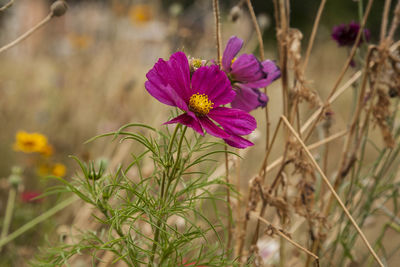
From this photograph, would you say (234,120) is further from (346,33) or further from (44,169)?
(44,169)

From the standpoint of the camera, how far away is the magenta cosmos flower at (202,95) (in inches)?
14.3

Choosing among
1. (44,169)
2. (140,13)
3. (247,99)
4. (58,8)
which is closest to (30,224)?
(58,8)

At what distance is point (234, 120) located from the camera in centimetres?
40

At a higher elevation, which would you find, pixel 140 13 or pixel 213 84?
pixel 140 13

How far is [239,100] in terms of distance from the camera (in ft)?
1.66

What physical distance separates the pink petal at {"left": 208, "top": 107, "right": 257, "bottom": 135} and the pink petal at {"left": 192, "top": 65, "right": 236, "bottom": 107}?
0.01 m

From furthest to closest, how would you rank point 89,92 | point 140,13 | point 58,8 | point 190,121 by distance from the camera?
point 140,13 < point 89,92 < point 58,8 < point 190,121

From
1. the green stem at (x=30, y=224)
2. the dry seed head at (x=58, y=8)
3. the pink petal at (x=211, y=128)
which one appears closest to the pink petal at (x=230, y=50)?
the pink petal at (x=211, y=128)

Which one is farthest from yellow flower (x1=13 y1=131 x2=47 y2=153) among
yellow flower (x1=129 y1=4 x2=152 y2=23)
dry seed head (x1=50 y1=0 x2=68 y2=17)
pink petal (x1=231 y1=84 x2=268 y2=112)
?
yellow flower (x1=129 y1=4 x2=152 y2=23)

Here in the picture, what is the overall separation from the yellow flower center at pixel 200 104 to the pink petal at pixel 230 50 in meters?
0.09

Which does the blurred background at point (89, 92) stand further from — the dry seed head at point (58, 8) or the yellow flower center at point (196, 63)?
the yellow flower center at point (196, 63)

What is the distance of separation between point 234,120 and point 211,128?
25 mm

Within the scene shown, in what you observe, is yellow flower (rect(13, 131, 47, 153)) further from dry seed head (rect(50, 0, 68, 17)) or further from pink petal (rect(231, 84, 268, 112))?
pink petal (rect(231, 84, 268, 112))

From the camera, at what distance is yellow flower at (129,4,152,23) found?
2857 mm
